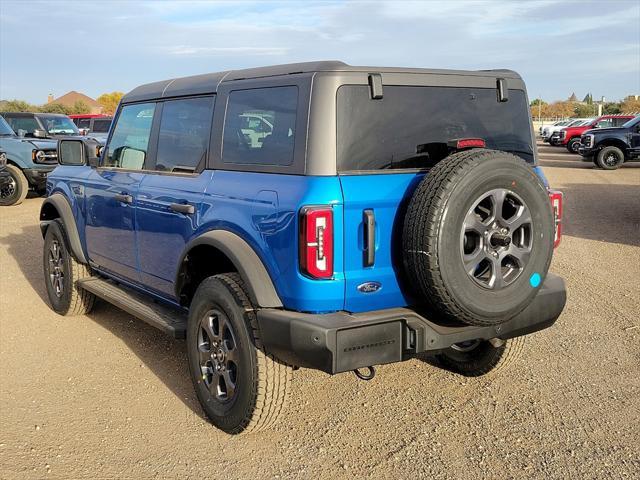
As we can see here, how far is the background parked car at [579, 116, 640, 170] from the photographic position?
21.4m

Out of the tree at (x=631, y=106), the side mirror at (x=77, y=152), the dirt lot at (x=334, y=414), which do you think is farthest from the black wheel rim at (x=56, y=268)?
the tree at (x=631, y=106)

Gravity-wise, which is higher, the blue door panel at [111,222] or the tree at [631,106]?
the blue door panel at [111,222]

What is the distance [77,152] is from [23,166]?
Answer: 32.0 feet

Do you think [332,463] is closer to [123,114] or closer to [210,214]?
[210,214]

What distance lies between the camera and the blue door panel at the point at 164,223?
4.10 m

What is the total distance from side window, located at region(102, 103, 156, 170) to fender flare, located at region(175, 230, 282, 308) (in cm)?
157

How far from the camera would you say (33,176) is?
14492 mm

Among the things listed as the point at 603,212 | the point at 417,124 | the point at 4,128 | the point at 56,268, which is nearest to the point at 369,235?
the point at 417,124

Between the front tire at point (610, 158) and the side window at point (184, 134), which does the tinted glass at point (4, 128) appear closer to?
the side window at point (184, 134)

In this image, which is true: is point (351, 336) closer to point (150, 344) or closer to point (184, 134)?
point (184, 134)

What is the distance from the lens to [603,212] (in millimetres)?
12430

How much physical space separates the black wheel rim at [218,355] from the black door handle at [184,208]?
62 cm

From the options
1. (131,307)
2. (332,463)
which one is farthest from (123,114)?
(332,463)

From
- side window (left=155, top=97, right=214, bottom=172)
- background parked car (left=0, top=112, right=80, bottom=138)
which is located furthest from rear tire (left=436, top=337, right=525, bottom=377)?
background parked car (left=0, top=112, right=80, bottom=138)
